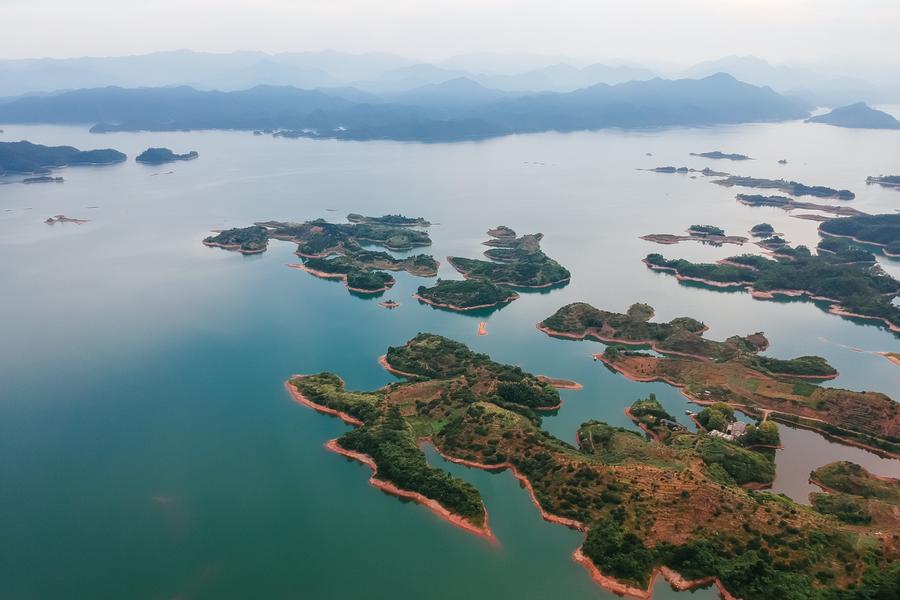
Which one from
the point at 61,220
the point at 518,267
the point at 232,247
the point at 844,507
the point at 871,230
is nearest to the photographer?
the point at 844,507

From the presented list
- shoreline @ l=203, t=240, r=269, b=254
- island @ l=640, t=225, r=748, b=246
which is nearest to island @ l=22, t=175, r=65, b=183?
shoreline @ l=203, t=240, r=269, b=254

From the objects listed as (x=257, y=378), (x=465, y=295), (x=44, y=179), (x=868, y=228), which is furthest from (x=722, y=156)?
(x=44, y=179)

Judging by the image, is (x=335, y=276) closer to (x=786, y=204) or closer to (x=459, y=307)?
(x=459, y=307)

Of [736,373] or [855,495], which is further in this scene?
[736,373]

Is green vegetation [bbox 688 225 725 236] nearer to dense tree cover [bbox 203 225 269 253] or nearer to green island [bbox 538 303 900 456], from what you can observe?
green island [bbox 538 303 900 456]

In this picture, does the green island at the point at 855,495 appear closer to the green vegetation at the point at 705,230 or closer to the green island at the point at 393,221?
the green vegetation at the point at 705,230

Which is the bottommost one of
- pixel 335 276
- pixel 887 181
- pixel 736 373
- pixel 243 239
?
pixel 736 373
